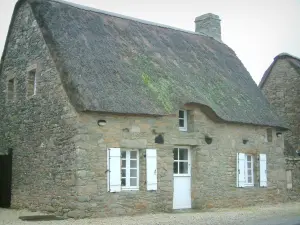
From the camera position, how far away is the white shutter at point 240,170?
49.7 feet

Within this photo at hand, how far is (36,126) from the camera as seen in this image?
45.2 ft

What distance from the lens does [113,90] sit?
12.5m

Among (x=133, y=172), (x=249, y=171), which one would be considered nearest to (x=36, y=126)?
(x=133, y=172)

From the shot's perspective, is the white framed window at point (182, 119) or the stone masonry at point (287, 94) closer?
the white framed window at point (182, 119)

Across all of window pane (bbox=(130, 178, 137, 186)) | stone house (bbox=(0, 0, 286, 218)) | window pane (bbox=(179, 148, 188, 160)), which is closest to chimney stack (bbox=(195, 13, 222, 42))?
stone house (bbox=(0, 0, 286, 218))

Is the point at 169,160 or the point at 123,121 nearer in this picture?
the point at 123,121

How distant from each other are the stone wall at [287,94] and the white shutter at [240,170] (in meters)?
5.89

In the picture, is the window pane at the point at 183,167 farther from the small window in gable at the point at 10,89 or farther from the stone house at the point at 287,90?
the stone house at the point at 287,90

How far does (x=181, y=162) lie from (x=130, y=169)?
2.07 metres

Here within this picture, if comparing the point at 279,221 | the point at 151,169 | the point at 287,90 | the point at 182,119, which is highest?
the point at 287,90

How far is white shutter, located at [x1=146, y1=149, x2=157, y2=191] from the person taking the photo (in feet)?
41.7

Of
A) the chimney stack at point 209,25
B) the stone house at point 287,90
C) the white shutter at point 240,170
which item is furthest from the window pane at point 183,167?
the chimney stack at point 209,25

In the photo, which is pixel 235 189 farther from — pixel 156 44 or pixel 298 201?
pixel 156 44

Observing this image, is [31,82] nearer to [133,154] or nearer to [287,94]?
[133,154]
